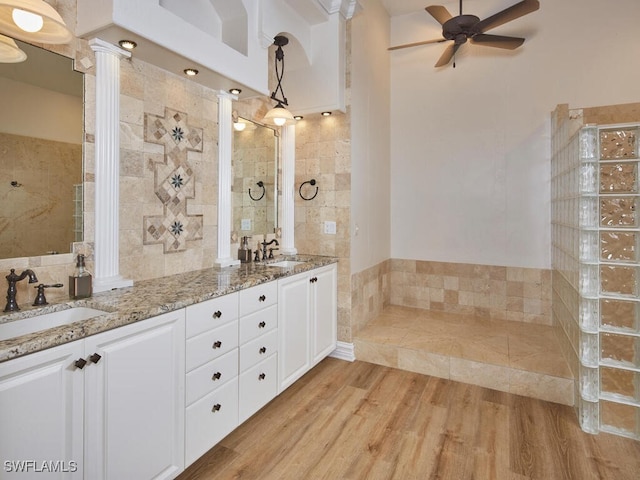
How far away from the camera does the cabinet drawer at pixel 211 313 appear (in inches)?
69.4

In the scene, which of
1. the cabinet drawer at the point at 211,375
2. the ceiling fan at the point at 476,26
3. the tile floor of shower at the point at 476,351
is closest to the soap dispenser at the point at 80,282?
the cabinet drawer at the point at 211,375

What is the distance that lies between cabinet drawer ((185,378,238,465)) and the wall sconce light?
1.77 metres

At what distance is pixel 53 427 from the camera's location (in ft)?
4.02

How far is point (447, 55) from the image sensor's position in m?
3.66

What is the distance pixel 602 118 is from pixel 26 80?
4.30 meters

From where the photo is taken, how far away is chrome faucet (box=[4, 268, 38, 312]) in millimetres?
1493

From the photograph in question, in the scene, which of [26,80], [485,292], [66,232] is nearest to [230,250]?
[66,232]

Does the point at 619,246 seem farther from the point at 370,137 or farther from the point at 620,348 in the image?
the point at 370,137

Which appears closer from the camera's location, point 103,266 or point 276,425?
point 103,266

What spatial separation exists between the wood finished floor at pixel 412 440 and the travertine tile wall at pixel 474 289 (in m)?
1.30

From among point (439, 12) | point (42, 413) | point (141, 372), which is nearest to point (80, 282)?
point (141, 372)

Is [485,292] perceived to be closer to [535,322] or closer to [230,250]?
[535,322]

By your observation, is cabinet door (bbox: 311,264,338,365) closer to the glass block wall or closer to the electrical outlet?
the electrical outlet
